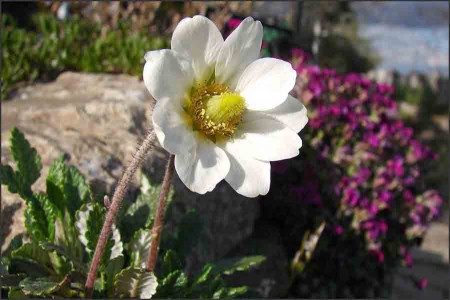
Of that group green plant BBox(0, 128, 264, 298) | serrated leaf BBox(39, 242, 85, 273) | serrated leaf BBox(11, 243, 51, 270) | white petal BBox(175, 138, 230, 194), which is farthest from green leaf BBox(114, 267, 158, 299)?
white petal BBox(175, 138, 230, 194)

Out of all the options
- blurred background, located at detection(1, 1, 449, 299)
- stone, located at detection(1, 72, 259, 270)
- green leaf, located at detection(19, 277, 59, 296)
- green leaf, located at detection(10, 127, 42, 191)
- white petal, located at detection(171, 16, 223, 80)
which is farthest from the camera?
blurred background, located at detection(1, 1, 449, 299)

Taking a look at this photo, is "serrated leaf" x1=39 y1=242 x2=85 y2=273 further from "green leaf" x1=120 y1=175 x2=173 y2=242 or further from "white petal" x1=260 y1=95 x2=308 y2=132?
"white petal" x1=260 y1=95 x2=308 y2=132

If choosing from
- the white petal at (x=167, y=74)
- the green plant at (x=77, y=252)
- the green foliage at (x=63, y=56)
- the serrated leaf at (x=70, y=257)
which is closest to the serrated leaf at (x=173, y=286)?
the green plant at (x=77, y=252)

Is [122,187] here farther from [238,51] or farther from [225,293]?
[225,293]

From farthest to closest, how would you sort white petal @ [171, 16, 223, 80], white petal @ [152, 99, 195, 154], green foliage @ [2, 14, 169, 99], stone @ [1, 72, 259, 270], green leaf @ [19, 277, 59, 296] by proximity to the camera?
green foliage @ [2, 14, 169, 99], stone @ [1, 72, 259, 270], green leaf @ [19, 277, 59, 296], white petal @ [171, 16, 223, 80], white petal @ [152, 99, 195, 154]

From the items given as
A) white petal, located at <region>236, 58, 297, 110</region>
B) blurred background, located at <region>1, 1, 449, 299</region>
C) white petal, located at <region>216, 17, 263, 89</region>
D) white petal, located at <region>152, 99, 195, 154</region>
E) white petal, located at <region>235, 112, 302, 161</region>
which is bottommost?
blurred background, located at <region>1, 1, 449, 299</region>

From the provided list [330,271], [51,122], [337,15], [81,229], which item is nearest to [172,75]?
[81,229]
